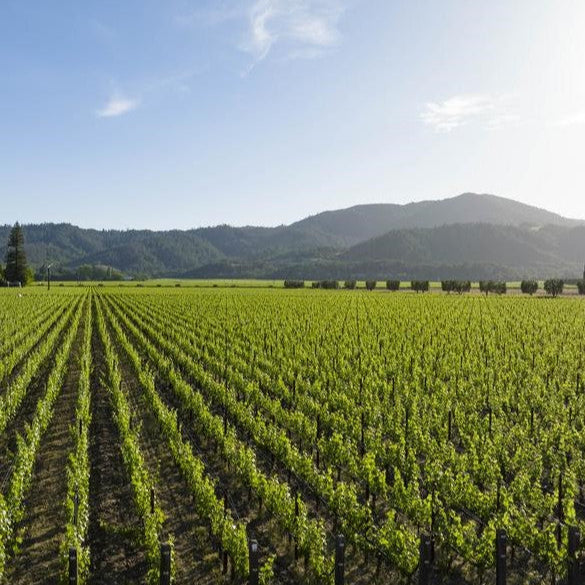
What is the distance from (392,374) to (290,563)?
514 inches

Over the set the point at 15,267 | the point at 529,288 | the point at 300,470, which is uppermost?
the point at 15,267

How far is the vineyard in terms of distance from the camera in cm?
850

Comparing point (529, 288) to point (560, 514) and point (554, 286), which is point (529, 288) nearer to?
point (554, 286)

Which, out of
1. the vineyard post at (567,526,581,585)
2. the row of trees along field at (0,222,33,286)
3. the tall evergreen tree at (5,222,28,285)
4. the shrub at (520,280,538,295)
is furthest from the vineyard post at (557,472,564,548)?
the tall evergreen tree at (5,222,28,285)

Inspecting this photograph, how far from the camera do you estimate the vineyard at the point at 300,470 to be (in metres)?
8.50

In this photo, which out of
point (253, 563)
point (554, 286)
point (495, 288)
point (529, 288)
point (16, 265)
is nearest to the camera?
point (253, 563)

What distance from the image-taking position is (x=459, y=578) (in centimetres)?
856

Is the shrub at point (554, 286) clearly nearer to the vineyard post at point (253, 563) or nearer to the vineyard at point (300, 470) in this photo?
the vineyard at point (300, 470)

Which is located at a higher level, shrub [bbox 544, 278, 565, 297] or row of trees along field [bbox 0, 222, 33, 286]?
row of trees along field [bbox 0, 222, 33, 286]

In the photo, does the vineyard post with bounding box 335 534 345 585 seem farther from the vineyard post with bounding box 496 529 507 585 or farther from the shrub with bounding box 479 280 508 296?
the shrub with bounding box 479 280 508 296

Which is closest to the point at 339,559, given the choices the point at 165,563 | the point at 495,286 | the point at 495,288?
the point at 165,563

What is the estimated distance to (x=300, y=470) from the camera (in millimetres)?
11234

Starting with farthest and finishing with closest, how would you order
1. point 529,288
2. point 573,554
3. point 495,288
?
point 495,288
point 529,288
point 573,554

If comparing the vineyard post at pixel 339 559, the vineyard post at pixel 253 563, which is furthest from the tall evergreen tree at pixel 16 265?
the vineyard post at pixel 339 559
